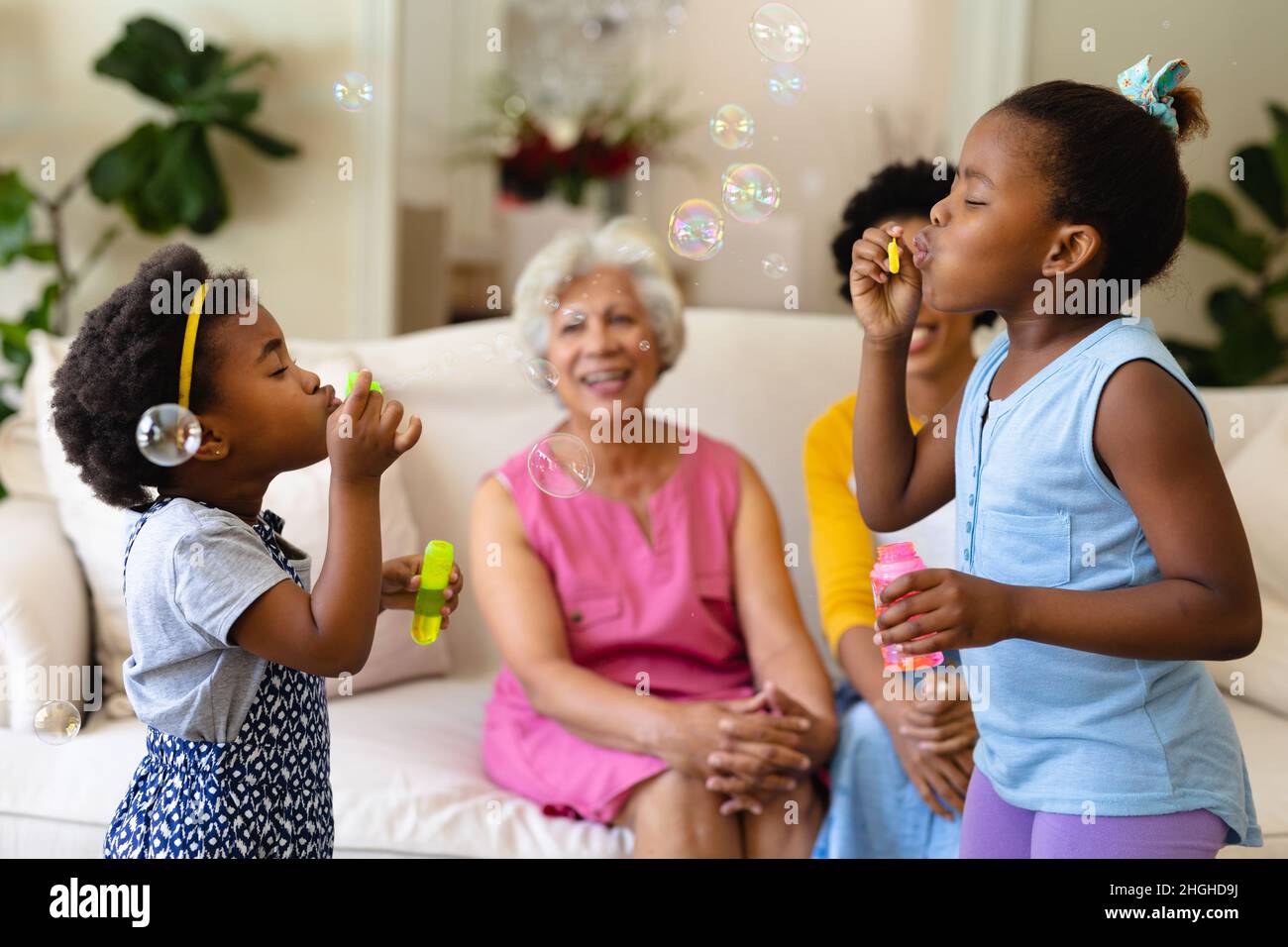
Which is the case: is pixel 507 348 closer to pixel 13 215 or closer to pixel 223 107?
pixel 223 107

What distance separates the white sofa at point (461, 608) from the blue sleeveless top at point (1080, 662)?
65 cm

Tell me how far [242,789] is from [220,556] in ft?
0.76

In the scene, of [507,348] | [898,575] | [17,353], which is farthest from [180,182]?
[898,575]

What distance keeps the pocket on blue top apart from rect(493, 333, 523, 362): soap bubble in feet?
3.86

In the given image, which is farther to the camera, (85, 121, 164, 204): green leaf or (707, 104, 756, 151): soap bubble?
(85, 121, 164, 204): green leaf

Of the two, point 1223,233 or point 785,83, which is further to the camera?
point 1223,233

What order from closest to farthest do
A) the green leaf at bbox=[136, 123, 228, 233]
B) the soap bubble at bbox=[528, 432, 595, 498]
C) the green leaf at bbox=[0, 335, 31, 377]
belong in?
1. the soap bubble at bbox=[528, 432, 595, 498]
2. the green leaf at bbox=[0, 335, 31, 377]
3. the green leaf at bbox=[136, 123, 228, 233]

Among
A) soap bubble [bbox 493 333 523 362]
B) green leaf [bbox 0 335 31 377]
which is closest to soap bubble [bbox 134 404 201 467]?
soap bubble [bbox 493 333 523 362]

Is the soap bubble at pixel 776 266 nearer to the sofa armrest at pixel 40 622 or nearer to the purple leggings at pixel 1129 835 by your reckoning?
the purple leggings at pixel 1129 835

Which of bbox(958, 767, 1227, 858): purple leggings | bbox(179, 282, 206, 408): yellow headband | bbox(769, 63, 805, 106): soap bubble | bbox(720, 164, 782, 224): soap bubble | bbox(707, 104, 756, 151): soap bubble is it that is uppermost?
bbox(769, 63, 805, 106): soap bubble

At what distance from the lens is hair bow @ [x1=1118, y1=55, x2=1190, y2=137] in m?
1.04

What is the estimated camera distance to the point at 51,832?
1.64 meters

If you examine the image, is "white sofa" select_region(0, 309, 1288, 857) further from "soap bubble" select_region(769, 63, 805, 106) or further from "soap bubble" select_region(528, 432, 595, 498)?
"soap bubble" select_region(769, 63, 805, 106)

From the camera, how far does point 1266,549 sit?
6.70 ft
